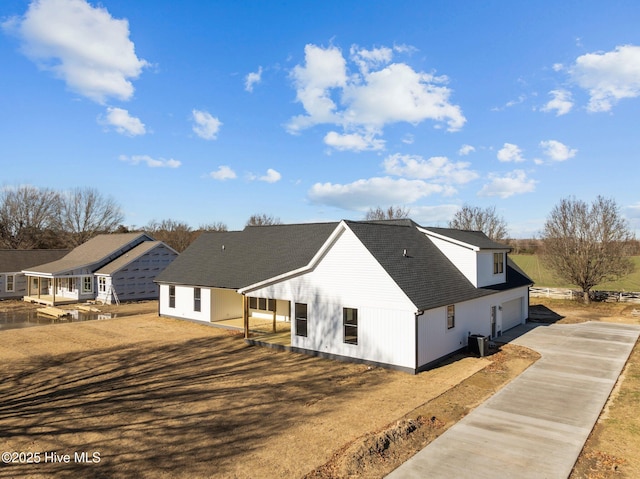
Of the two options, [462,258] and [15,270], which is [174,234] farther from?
[462,258]

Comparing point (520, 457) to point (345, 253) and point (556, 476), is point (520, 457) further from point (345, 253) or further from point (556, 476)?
point (345, 253)

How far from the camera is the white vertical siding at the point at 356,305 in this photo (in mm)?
16000

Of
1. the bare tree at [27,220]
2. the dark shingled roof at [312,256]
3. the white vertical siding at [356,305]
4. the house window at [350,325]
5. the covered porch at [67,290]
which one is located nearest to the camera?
the white vertical siding at [356,305]

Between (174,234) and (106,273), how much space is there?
42.9m

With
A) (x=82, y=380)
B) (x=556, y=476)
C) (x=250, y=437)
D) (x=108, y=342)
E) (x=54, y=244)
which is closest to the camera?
(x=556, y=476)

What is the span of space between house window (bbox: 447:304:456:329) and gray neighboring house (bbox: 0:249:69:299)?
41.2m

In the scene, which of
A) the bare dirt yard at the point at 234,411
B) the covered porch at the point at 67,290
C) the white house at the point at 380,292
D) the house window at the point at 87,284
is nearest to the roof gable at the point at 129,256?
the house window at the point at 87,284

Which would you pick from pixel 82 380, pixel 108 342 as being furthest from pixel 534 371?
pixel 108 342

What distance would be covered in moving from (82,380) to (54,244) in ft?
202

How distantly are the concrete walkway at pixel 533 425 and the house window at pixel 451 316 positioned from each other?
138 inches

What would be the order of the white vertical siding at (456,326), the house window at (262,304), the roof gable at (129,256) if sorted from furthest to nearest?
the roof gable at (129,256), the house window at (262,304), the white vertical siding at (456,326)

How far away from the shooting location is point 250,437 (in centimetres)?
1009

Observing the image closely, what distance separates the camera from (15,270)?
1571 inches

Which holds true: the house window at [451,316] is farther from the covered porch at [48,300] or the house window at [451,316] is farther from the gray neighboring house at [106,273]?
the covered porch at [48,300]
